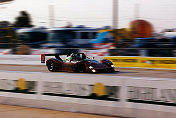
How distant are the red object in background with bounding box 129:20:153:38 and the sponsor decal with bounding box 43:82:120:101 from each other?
76.9ft

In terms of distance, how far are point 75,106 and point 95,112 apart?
46 cm

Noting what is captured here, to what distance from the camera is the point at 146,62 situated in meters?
15.9

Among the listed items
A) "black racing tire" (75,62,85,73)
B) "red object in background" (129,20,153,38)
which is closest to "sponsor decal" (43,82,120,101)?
"black racing tire" (75,62,85,73)

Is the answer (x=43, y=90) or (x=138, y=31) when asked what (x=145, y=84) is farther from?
(x=138, y=31)

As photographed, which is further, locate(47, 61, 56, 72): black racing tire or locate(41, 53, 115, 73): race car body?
locate(47, 61, 56, 72): black racing tire

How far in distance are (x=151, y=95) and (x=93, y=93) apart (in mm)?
1169

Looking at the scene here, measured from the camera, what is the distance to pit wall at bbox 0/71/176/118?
4.87m

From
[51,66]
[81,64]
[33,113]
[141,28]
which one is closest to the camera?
[33,113]

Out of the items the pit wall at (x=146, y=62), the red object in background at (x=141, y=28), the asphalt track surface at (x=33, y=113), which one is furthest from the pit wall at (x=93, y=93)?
the red object in background at (x=141, y=28)

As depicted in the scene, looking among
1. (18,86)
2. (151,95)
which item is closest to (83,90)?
(151,95)

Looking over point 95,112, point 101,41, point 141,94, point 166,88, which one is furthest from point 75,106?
point 101,41

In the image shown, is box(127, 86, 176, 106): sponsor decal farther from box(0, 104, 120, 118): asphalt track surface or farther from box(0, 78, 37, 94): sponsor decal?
box(0, 78, 37, 94): sponsor decal

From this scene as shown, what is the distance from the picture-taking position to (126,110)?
5199 millimetres

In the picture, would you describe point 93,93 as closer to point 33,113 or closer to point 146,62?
point 33,113
